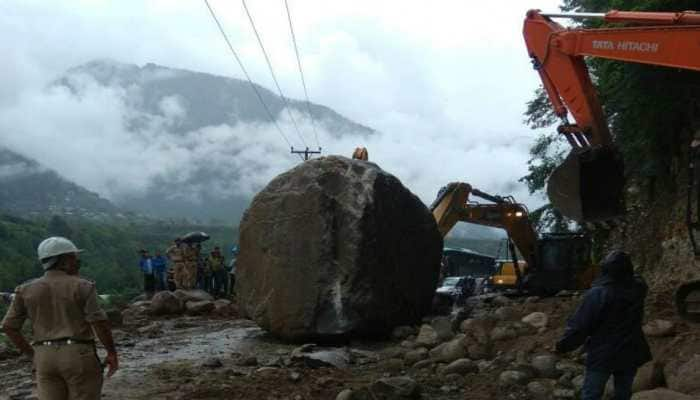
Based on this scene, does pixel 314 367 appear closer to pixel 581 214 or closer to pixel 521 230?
pixel 581 214

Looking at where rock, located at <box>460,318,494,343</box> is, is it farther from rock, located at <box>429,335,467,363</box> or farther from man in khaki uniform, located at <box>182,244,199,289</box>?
man in khaki uniform, located at <box>182,244,199,289</box>

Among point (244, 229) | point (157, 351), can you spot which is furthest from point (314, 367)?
point (244, 229)

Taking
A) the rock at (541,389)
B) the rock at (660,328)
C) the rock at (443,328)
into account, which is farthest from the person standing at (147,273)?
the rock at (660,328)

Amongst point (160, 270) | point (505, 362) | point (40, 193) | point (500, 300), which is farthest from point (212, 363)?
point (40, 193)

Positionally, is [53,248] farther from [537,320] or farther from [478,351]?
[537,320]

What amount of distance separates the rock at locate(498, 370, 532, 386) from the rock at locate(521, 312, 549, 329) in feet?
Answer: 8.47

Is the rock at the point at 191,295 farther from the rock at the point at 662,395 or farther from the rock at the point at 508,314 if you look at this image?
the rock at the point at 662,395

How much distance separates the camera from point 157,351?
11.3 m

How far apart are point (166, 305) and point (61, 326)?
38.9 feet

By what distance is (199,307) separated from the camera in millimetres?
16734

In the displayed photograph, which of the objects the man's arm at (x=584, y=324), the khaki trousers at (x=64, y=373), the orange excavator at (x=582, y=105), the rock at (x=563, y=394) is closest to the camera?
the khaki trousers at (x=64, y=373)

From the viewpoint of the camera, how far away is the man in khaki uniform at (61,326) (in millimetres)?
4930

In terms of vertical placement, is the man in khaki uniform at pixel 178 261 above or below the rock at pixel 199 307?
above

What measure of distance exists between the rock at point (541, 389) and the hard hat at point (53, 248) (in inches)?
190
